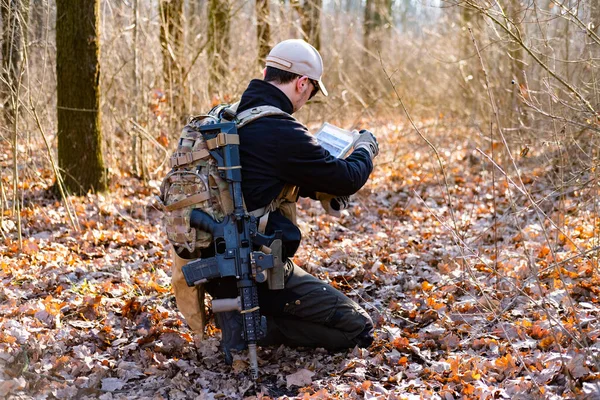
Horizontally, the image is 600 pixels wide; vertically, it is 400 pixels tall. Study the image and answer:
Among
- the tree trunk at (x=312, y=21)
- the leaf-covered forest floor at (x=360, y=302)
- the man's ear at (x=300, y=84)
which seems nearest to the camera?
the leaf-covered forest floor at (x=360, y=302)

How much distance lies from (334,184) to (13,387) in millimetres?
2097

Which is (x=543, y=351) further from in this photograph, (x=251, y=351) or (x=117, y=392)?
(x=117, y=392)

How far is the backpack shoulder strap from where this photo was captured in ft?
12.4

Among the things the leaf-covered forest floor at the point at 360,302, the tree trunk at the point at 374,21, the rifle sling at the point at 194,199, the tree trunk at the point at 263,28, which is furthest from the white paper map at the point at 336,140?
the tree trunk at the point at 263,28

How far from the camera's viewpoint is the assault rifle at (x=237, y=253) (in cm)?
365

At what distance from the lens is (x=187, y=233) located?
12.2ft

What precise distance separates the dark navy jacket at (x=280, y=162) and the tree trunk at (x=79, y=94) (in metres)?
3.62

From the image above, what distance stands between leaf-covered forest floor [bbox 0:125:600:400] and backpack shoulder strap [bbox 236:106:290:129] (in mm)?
1026

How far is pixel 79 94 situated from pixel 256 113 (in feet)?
12.7

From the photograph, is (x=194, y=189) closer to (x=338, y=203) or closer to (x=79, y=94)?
(x=338, y=203)

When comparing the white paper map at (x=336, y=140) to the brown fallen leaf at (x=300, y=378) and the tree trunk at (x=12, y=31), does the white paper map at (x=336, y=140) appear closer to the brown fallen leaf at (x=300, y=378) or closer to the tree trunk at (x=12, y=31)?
the brown fallen leaf at (x=300, y=378)

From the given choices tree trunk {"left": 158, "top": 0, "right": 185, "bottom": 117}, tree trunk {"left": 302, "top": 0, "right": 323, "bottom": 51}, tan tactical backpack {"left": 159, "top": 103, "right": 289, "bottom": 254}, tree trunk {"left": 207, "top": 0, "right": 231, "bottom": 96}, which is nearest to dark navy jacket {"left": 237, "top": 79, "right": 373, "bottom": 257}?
tan tactical backpack {"left": 159, "top": 103, "right": 289, "bottom": 254}

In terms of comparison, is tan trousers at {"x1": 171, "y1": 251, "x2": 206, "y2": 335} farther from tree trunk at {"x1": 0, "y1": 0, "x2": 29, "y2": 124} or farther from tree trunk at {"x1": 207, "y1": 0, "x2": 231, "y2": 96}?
tree trunk at {"x1": 207, "y1": 0, "x2": 231, "y2": 96}

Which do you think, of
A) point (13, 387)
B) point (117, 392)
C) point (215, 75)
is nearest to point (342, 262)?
point (117, 392)
